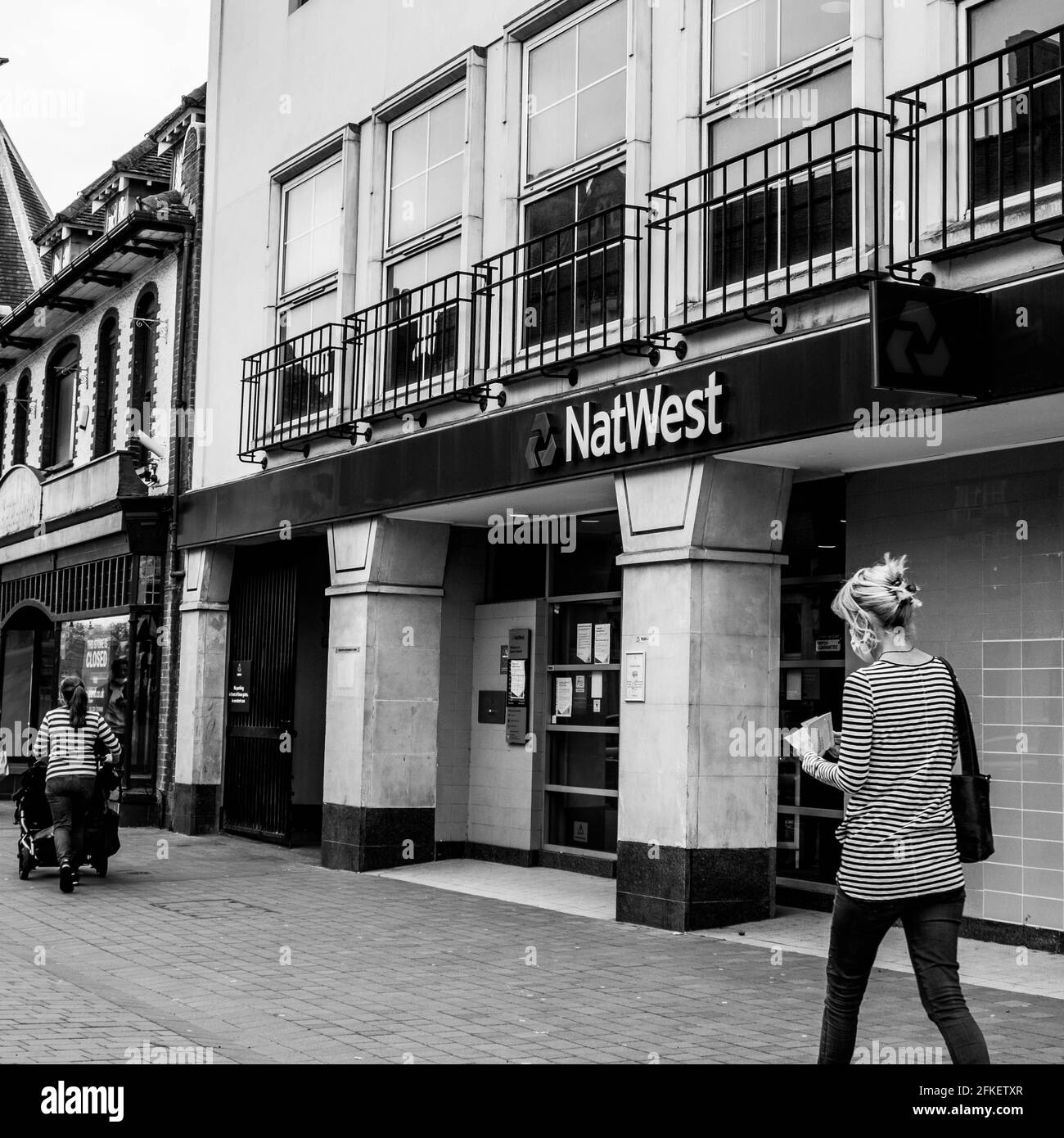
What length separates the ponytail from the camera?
1258cm

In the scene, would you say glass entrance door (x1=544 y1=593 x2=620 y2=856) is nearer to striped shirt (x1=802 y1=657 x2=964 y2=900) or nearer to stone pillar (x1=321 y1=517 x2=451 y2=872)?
stone pillar (x1=321 y1=517 x2=451 y2=872)

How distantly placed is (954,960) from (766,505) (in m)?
6.01

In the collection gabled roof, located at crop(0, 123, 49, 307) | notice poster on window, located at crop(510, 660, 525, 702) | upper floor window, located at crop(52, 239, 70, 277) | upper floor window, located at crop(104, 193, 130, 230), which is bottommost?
notice poster on window, located at crop(510, 660, 525, 702)

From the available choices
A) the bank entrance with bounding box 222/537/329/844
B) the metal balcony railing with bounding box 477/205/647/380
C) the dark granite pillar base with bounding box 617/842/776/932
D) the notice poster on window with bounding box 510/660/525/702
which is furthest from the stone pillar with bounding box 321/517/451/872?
the dark granite pillar base with bounding box 617/842/776/932

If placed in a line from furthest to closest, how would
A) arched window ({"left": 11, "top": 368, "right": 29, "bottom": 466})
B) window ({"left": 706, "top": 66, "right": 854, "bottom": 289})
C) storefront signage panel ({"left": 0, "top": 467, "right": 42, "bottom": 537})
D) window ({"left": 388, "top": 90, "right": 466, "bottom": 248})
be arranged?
arched window ({"left": 11, "top": 368, "right": 29, "bottom": 466}) → storefront signage panel ({"left": 0, "top": 467, "right": 42, "bottom": 537}) → window ({"left": 388, "top": 90, "right": 466, "bottom": 248}) → window ({"left": 706, "top": 66, "right": 854, "bottom": 289})

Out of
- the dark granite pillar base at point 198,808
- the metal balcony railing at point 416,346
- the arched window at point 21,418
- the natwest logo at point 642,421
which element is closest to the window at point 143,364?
the dark granite pillar base at point 198,808

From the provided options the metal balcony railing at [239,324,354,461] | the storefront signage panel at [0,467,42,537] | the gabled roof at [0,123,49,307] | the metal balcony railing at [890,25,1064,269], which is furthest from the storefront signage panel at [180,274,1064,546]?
the gabled roof at [0,123,49,307]

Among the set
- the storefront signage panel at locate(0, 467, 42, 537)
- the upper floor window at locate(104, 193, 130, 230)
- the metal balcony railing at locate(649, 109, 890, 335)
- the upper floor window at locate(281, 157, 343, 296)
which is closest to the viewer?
the metal balcony railing at locate(649, 109, 890, 335)

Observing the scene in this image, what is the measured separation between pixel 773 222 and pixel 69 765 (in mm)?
7017

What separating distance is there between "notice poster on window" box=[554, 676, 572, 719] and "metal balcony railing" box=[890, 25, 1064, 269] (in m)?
6.10

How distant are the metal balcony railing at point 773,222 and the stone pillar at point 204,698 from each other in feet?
27.8

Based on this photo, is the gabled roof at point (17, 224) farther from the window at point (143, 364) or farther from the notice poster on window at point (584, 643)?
the notice poster on window at point (584, 643)

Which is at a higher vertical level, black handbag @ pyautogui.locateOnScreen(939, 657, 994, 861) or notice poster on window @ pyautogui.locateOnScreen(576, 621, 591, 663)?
notice poster on window @ pyautogui.locateOnScreen(576, 621, 591, 663)

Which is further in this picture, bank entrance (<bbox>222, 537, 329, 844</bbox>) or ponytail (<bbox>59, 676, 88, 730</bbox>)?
bank entrance (<bbox>222, 537, 329, 844</bbox>)
